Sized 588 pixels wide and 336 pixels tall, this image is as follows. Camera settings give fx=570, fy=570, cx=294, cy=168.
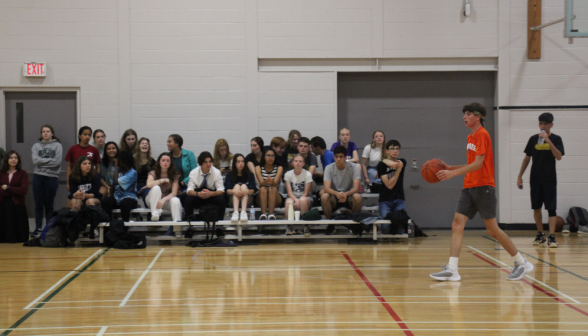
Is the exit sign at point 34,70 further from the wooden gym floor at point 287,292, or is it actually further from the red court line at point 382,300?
the red court line at point 382,300

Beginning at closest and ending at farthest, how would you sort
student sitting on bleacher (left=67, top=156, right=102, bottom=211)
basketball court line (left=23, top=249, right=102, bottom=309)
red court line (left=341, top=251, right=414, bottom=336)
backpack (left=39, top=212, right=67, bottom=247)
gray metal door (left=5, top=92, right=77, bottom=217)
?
red court line (left=341, top=251, right=414, bottom=336) < basketball court line (left=23, top=249, right=102, bottom=309) < backpack (left=39, top=212, right=67, bottom=247) < student sitting on bleacher (left=67, top=156, right=102, bottom=211) < gray metal door (left=5, top=92, right=77, bottom=217)

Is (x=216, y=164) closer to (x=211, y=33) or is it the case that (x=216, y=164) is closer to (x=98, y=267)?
(x=211, y=33)

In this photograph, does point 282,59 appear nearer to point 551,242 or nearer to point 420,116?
point 420,116

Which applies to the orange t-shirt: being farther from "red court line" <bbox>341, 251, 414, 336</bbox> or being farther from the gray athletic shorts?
"red court line" <bbox>341, 251, 414, 336</bbox>

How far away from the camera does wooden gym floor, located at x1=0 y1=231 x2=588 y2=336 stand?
377 cm

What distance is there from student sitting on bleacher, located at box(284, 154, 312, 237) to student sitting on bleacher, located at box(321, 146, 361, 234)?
240 millimetres

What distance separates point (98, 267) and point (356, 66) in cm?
544

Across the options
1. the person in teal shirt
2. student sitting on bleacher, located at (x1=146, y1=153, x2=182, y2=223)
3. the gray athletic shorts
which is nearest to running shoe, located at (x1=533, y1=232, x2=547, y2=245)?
the gray athletic shorts

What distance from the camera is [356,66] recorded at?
9547 millimetres

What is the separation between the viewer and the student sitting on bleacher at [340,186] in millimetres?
8031

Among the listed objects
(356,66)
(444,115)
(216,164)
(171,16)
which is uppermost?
(171,16)

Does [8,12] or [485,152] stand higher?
[8,12]

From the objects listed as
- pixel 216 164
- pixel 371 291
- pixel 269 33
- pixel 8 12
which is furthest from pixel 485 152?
pixel 8 12

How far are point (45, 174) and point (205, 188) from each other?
2.59 metres
